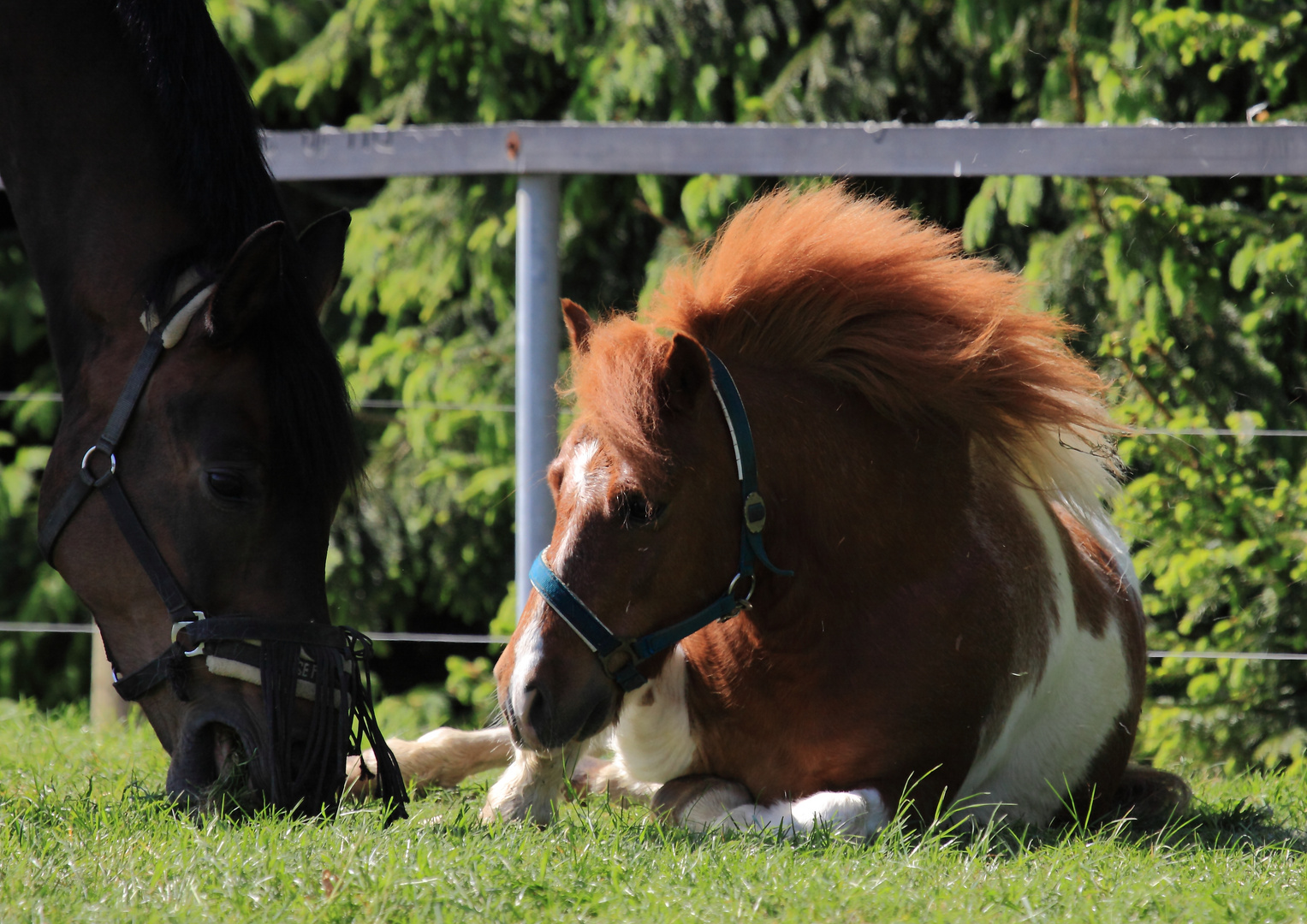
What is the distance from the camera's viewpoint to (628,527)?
8.39 feet

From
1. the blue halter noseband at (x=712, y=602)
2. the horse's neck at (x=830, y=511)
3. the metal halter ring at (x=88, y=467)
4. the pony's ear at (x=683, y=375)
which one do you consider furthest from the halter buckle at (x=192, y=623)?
the horse's neck at (x=830, y=511)

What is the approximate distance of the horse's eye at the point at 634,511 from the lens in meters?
2.55

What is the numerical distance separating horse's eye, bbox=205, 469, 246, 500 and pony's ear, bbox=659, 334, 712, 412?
2.94ft

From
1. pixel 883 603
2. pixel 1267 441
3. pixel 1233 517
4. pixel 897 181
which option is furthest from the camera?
pixel 897 181

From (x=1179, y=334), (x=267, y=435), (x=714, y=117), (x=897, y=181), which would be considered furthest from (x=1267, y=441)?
(x=267, y=435)

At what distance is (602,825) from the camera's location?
262 cm

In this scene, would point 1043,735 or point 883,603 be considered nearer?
point 883,603

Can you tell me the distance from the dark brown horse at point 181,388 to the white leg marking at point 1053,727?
1554 mm

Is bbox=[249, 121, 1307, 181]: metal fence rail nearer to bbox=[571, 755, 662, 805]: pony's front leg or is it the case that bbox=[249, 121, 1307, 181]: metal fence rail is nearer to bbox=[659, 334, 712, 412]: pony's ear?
bbox=[659, 334, 712, 412]: pony's ear

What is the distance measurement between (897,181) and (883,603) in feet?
11.3

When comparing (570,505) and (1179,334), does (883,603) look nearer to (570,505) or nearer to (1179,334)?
(570,505)

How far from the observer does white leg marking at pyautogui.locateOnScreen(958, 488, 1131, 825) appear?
9.68 ft

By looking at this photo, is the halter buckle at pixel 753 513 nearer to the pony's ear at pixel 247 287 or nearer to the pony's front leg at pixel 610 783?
the pony's front leg at pixel 610 783

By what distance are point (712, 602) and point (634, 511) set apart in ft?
0.91
